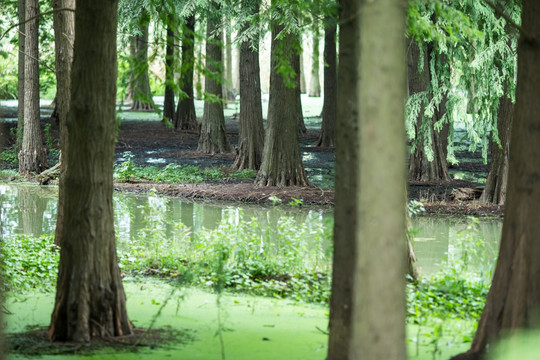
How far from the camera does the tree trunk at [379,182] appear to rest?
3.06 m

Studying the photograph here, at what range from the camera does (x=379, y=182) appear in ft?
10.0

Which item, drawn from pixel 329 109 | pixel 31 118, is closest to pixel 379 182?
pixel 31 118

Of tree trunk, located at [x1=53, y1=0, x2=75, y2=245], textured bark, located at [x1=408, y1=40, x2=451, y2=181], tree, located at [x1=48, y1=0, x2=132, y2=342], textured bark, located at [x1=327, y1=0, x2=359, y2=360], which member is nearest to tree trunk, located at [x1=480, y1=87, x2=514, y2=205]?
textured bark, located at [x1=408, y1=40, x2=451, y2=181]

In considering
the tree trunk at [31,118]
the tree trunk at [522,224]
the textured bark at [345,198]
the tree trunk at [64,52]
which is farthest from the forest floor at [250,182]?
the textured bark at [345,198]

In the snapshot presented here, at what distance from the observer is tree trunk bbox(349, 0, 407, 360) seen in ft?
10.0

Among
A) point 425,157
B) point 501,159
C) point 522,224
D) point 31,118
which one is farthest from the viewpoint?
point 31,118

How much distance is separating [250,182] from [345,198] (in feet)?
44.5

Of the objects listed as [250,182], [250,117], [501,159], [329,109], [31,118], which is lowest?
[250,182]

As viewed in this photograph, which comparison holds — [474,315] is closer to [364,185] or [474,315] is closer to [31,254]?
[364,185]

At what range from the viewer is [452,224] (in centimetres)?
1325

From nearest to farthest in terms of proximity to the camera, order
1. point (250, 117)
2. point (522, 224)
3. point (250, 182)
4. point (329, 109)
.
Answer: point (522, 224)
point (250, 182)
point (250, 117)
point (329, 109)

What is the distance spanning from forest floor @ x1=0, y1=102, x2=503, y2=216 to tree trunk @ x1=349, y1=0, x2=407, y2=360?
26.7 ft

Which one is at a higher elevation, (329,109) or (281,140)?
(329,109)

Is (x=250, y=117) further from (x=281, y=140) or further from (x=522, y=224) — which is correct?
(x=522, y=224)
